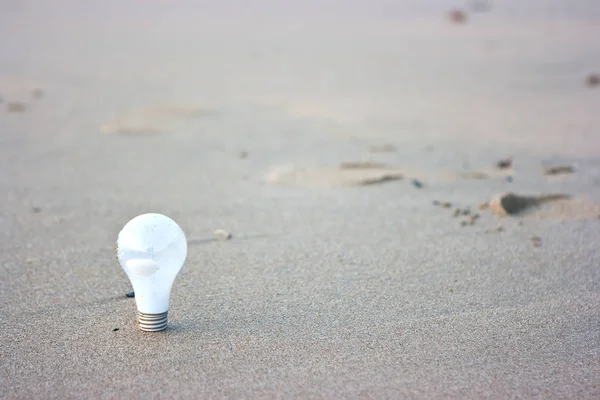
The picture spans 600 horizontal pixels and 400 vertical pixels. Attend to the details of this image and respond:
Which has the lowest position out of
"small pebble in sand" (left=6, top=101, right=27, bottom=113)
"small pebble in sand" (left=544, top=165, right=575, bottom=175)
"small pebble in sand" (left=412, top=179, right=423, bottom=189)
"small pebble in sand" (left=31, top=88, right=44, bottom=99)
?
"small pebble in sand" (left=31, top=88, right=44, bottom=99)

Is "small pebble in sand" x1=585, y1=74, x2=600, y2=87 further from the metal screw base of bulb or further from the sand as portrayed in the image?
the metal screw base of bulb

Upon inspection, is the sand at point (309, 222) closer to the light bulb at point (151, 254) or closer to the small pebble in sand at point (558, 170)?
the small pebble in sand at point (558, 170)

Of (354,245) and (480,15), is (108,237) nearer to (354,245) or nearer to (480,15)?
(354,245)

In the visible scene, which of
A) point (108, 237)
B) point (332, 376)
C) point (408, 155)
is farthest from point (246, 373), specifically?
point (408, 155)

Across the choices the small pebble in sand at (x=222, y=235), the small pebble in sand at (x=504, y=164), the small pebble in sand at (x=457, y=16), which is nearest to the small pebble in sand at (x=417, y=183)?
the small pebble in sand at (x=504, y=164)

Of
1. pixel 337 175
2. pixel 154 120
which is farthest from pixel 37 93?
pixel 337 175

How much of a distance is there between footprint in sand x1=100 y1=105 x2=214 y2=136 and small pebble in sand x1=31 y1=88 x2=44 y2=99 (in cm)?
147

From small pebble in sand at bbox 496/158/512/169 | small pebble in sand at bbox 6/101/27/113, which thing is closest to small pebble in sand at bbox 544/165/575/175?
small pebble in sand at bbox 496/158/512/169

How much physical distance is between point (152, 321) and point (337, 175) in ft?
8.52

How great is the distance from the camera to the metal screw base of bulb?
9.59 ft

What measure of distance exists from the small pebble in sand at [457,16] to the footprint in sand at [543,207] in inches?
326

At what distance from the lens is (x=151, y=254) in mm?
2732

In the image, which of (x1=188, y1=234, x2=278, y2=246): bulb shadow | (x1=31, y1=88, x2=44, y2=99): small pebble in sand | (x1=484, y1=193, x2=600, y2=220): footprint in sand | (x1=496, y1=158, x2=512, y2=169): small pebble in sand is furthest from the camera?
(x1=31, y1=88, x2=44, y2=99): small pebble in sand

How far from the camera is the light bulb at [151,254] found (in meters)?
2.74
